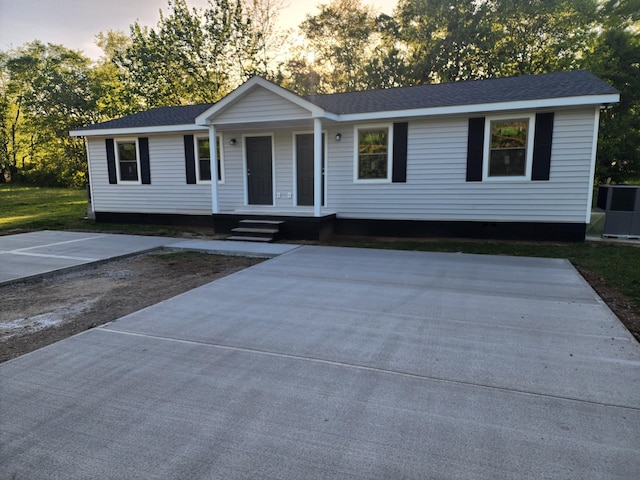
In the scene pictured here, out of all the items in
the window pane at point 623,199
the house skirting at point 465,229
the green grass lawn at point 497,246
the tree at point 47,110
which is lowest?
the green grass lawn at point 497,246

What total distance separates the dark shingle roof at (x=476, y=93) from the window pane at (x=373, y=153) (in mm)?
572

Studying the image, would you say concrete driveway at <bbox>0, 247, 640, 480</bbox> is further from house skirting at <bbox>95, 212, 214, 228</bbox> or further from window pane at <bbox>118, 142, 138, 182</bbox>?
window pane at <bbox>118, 142, 138, 182</bbox>

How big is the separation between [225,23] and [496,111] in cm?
1916

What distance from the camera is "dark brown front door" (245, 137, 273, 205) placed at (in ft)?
33.8

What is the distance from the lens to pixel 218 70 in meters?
23.1

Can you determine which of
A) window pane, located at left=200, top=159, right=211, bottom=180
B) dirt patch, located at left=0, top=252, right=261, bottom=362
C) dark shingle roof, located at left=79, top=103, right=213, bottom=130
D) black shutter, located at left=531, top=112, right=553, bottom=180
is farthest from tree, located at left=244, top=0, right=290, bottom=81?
dirt patch, located at left=0, top=252, right=261, bottom=362

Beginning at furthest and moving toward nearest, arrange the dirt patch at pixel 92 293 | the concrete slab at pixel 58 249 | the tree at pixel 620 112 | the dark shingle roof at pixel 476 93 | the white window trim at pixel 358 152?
the tree at pixel 620 112
the white window trim at pixel 358 152
the dark shingle roof at pixel 476 93
the concrete slab at pixel 58 249
the dirt patch at pixel 92 293

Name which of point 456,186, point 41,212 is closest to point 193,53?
point 41,212

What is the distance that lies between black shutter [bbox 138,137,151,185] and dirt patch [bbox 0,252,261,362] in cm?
497

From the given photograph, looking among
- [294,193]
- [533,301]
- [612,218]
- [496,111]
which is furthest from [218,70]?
[533,301]

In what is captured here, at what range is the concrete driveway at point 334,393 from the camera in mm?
1953

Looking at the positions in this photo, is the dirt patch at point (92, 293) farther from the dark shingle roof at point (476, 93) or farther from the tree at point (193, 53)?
the tree at point (193, 53)

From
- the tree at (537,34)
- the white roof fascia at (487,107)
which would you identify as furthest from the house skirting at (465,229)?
the tree at (537,34)

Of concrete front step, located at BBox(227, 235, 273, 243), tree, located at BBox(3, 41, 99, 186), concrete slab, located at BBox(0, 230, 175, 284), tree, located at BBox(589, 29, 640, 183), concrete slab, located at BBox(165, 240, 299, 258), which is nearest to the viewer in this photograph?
concrete slab, located at BBox(0, 230, 175, 284)
